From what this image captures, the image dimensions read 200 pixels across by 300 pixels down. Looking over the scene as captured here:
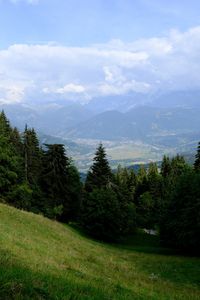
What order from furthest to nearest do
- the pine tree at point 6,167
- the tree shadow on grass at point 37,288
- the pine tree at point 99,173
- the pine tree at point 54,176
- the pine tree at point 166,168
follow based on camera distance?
the pine tree at point 166,168, the pine tree at point 99,173, the pine tree at point 54,176, the pine tree at point 6,167, the tree shadow on grass at point 37,288

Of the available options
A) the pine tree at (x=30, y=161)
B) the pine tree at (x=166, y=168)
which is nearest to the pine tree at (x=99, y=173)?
the pine tree at (x=30, y=161)

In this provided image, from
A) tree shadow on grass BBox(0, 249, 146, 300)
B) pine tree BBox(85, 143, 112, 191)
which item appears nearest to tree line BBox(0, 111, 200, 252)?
pine tree BBox(85, 143, 112, 191)

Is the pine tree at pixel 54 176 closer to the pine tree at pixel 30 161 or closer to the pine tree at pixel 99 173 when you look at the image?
the pine tree at pixel 30 161

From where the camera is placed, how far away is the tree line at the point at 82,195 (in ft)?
170

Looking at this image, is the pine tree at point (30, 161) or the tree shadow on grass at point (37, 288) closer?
the tree shadow on grass at point (37, 288)

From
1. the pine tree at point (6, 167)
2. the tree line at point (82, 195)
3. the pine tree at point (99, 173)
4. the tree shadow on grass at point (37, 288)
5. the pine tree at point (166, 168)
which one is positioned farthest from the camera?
the pine tree at point (166, 168)

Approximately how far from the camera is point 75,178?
263 feet

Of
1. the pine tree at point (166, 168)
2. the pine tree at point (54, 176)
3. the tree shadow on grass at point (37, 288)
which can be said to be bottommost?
the tree shadow on grass at point (37, 288)

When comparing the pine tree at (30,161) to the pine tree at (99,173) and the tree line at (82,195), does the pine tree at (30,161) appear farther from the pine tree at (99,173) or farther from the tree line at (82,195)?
the pine tree at (99,173)

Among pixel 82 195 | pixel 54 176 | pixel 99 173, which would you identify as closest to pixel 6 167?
pixel 54 176

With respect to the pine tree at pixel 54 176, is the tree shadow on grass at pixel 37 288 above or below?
below

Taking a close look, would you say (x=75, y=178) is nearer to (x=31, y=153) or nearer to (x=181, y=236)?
(x=31, y=153)

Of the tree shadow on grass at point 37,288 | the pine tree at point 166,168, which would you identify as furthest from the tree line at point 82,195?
the tree shadow on grass at point 37,288

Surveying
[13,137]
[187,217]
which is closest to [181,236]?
[187,217]
